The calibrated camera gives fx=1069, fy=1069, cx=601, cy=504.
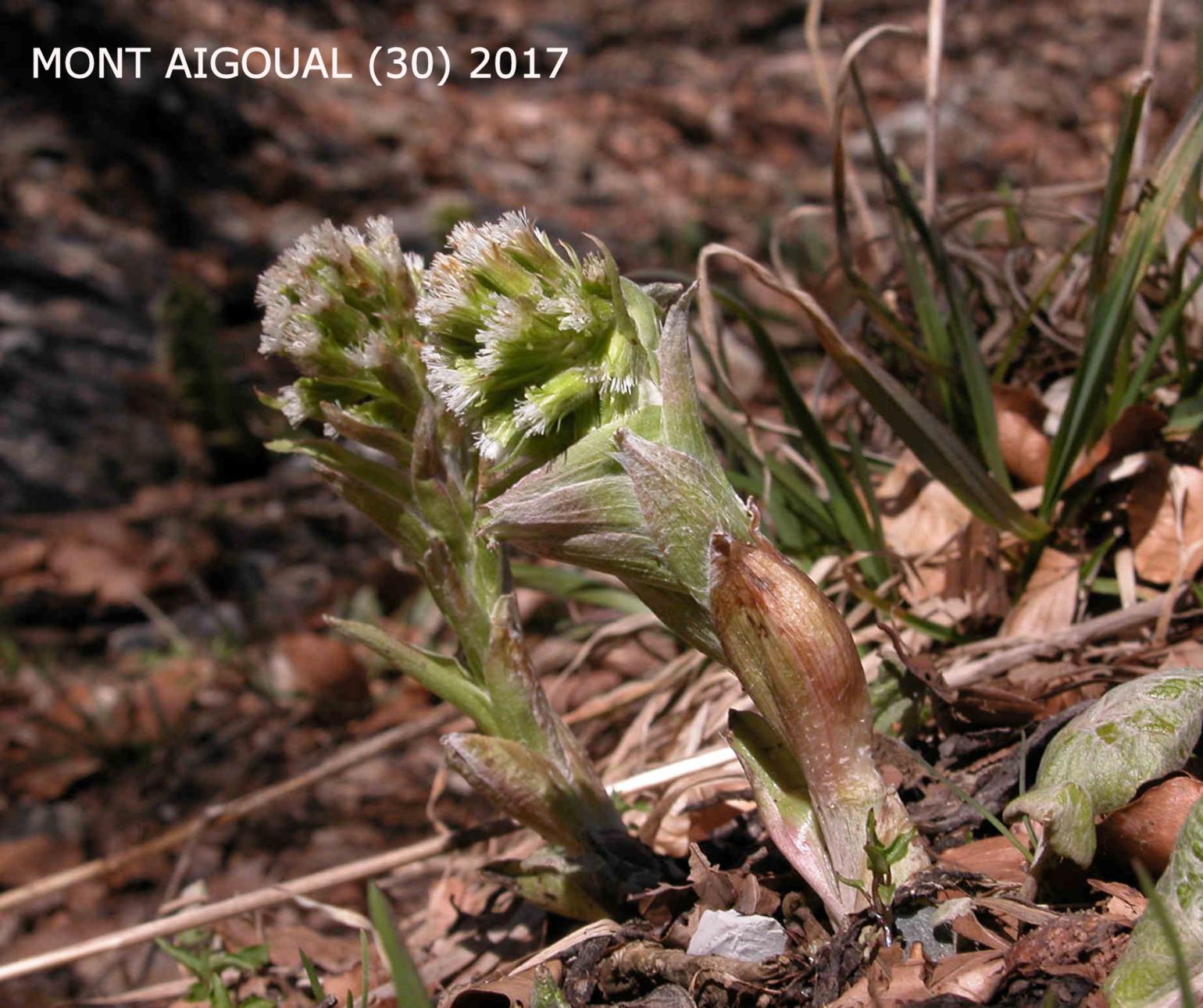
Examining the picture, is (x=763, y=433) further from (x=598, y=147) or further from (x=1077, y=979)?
(x=598, y=147)

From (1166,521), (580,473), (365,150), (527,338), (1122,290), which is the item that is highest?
(365,150)

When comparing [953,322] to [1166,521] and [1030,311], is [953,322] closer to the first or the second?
[1030,311]

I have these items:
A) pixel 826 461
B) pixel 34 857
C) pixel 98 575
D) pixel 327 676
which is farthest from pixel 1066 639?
pixel 98 575

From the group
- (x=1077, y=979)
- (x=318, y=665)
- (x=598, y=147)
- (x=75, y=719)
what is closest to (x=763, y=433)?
(x=318, y=665)

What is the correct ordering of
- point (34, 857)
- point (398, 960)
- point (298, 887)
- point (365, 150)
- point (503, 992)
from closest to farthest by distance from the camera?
point (398, 960), point (503, 992), point (298, 887), point (34, 857), point (365, 150)

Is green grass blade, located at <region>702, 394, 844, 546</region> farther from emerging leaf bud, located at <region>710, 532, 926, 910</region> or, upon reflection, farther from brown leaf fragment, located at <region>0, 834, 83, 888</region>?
brown leaf fragment, located at <region>0, 834, 83, 888</region>

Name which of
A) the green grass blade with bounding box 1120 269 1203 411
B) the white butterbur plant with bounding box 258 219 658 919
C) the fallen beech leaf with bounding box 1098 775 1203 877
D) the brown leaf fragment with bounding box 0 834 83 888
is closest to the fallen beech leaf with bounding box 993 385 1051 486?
the green grass blade with bounding box 1120 269 1203 411

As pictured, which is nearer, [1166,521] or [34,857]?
[1166,521]
